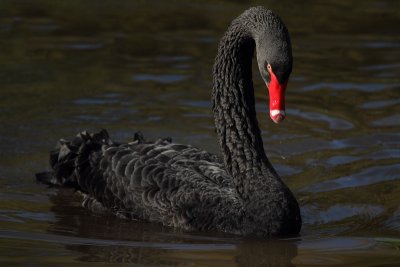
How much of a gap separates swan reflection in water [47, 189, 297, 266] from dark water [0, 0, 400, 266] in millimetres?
12

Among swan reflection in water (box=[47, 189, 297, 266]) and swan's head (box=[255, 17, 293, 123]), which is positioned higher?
swan's head (box=[255, 17, 293, 123])

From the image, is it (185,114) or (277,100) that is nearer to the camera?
(277,100)

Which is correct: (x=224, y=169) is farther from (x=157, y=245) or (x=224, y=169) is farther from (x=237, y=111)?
(x=157, y=245)

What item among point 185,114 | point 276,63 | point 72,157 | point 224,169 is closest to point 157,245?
point 224,169

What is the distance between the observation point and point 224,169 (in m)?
7.32

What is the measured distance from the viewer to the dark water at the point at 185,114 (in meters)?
6.39

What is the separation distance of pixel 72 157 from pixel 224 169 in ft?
3.98

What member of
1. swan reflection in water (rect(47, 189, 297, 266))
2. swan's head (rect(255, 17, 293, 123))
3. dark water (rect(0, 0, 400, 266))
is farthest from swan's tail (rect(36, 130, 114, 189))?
swan's head (rect(255, 17, 293, 123))

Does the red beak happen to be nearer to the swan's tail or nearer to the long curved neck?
the long curved neck

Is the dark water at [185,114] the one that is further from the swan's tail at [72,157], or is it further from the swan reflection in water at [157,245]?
the swan's tail at [72,157]

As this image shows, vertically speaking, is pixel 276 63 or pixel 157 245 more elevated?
pixel 276 63

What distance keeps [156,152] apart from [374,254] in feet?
6.18

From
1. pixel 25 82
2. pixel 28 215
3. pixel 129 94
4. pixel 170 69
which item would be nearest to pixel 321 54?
pixel 170 69

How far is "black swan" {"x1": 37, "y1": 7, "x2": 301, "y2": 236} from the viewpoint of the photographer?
6488 mm
